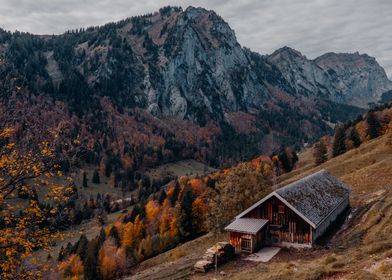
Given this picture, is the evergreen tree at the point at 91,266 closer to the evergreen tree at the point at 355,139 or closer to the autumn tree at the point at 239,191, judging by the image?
the autumn tree at the point at 239,191

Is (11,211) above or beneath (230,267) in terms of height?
above

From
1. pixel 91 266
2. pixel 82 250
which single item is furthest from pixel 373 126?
pixel 82 250

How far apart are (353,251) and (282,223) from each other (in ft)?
45.9

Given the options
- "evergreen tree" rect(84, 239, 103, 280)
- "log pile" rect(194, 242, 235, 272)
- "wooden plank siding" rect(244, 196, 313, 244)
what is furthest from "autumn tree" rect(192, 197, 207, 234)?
"log pile" rect(194, 242, 235, 272)

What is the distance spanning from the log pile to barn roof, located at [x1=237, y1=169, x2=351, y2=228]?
5845 millimetres

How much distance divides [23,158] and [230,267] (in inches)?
1182

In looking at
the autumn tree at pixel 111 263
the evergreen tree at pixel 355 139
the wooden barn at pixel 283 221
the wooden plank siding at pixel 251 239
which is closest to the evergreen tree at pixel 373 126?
the evergreen tree at pixel 355 139

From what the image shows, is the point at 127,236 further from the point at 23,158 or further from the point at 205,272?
the point at 23,158

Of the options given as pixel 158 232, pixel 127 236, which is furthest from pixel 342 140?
pixel 127 236

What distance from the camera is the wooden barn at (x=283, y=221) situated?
145ft

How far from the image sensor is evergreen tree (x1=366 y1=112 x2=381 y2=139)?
385 feet

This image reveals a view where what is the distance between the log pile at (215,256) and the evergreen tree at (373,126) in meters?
92.4

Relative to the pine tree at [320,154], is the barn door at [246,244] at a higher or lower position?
lower

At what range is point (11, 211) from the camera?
1597cm
